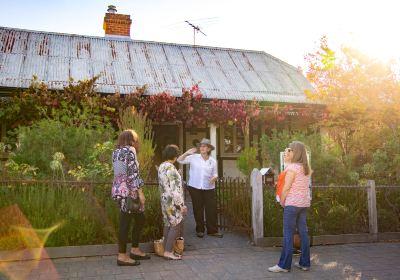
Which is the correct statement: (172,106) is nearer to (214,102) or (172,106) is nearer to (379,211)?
(214,102)

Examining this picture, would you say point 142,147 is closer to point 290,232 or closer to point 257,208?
point 257,208

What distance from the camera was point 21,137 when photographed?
8445 millimetres

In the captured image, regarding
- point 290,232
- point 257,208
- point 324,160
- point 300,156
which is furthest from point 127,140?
point 324,160

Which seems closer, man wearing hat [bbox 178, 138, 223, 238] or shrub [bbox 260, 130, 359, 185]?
man wearing hat [bbox 178, 138, 223, 238]

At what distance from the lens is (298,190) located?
16.4ft

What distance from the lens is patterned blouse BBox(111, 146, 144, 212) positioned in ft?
16.8

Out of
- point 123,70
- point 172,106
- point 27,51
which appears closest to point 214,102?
point 172,106

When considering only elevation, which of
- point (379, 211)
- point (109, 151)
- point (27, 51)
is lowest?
point (379, 211)

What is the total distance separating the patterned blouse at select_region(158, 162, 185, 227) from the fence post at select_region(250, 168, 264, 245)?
1.56 m

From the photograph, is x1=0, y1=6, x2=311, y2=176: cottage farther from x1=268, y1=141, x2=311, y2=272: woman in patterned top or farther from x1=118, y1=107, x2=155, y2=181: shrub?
x1=268, y1=141, x2=311, y2=272: woman in patterned top

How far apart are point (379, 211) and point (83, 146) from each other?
19.2 feet

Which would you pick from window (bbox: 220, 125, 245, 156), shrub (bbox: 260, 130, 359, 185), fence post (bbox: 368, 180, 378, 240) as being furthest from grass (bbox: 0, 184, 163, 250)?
window (bbox: 220, 125, 245, 156)

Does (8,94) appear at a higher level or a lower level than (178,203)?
higher

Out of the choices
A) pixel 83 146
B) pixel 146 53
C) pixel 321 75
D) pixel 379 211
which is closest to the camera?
pixel 379 211
